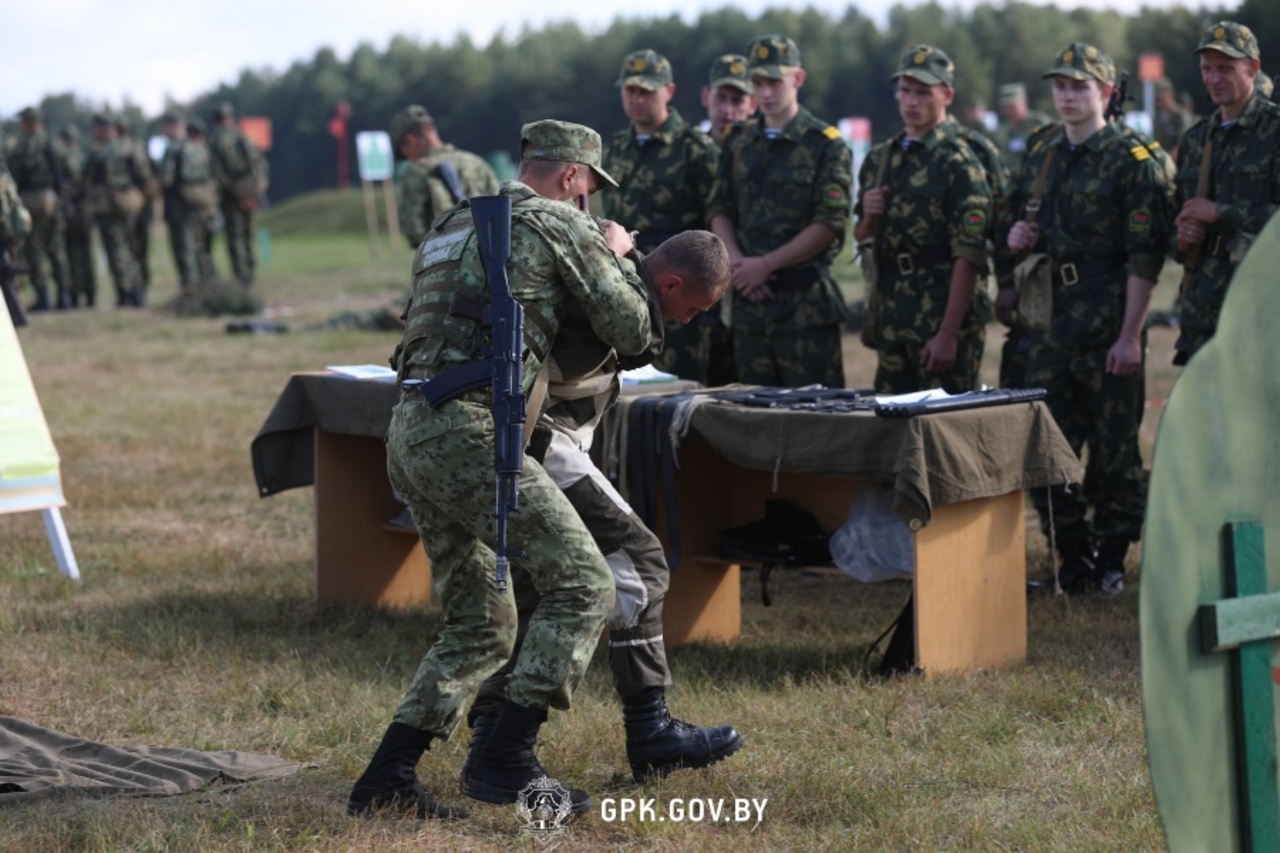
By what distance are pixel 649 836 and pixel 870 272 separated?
407 centimetres

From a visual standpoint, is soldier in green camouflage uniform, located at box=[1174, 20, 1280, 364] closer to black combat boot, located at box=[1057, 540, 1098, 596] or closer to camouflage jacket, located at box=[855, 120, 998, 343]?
camouflage jacket, located at box=[855, 120, 998, 343]

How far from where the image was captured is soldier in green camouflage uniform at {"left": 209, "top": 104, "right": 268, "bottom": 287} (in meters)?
24.7

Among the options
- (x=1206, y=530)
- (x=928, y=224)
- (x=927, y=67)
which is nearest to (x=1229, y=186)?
(x=928, y=224)

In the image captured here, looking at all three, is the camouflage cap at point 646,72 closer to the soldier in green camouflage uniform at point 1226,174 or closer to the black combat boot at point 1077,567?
the soldier in green camouflage uniform at point 1226,174

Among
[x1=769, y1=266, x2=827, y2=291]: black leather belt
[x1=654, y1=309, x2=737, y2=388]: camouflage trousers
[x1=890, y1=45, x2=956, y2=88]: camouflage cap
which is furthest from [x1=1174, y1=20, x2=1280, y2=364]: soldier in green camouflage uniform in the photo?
[x1=654, y1=309, x2=737, y2=388]: camouflage trousers

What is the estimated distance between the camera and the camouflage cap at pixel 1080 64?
7195 mm

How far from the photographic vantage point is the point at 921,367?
25.6ft

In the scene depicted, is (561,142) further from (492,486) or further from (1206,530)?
(1206,530)

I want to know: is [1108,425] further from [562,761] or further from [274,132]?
[274,132]

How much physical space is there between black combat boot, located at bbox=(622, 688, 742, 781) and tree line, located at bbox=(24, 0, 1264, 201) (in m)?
27.1

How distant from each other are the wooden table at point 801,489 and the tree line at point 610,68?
25.2m

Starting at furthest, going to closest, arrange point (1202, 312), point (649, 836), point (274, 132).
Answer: point (274, 132), point (1202, 312), point (649, 836)

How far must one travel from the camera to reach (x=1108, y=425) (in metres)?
7.35

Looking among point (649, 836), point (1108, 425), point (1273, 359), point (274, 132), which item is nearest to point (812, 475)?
point (1108, 425)
